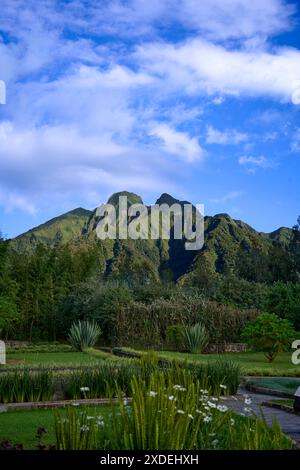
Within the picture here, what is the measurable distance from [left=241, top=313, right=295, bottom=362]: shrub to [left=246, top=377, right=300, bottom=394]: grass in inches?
221

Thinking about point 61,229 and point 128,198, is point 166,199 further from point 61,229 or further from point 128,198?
point 61,229

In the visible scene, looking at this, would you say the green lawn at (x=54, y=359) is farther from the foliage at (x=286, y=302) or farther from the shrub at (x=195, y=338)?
the foliage at (x=286, y=302)

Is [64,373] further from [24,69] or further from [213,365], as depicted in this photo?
[24,69]

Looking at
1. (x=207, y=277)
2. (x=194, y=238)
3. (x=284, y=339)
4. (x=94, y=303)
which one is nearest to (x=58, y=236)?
(x=194, y=238)

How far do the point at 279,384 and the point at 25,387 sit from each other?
5.54m

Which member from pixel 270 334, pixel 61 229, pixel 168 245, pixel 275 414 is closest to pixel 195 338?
pixel 270 334

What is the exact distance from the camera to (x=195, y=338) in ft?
73.1

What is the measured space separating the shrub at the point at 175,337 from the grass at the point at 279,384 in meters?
10.4

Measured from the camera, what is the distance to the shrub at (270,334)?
18656 mm

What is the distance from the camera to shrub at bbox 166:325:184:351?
76.7 ft

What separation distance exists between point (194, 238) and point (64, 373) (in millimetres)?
83643

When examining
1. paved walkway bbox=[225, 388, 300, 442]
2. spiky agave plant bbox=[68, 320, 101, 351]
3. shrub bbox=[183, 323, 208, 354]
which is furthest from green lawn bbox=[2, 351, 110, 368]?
paved walkway bbox=[225, 388, 300, 442]

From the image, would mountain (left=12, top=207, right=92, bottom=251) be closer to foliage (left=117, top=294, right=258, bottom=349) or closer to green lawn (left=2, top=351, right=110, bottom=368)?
foliage (left=117, top=294, right=258, bottom=349)

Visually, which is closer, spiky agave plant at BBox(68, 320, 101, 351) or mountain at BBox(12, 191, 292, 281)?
spiky agave plant at BBox(68, 320, 101, 351)
